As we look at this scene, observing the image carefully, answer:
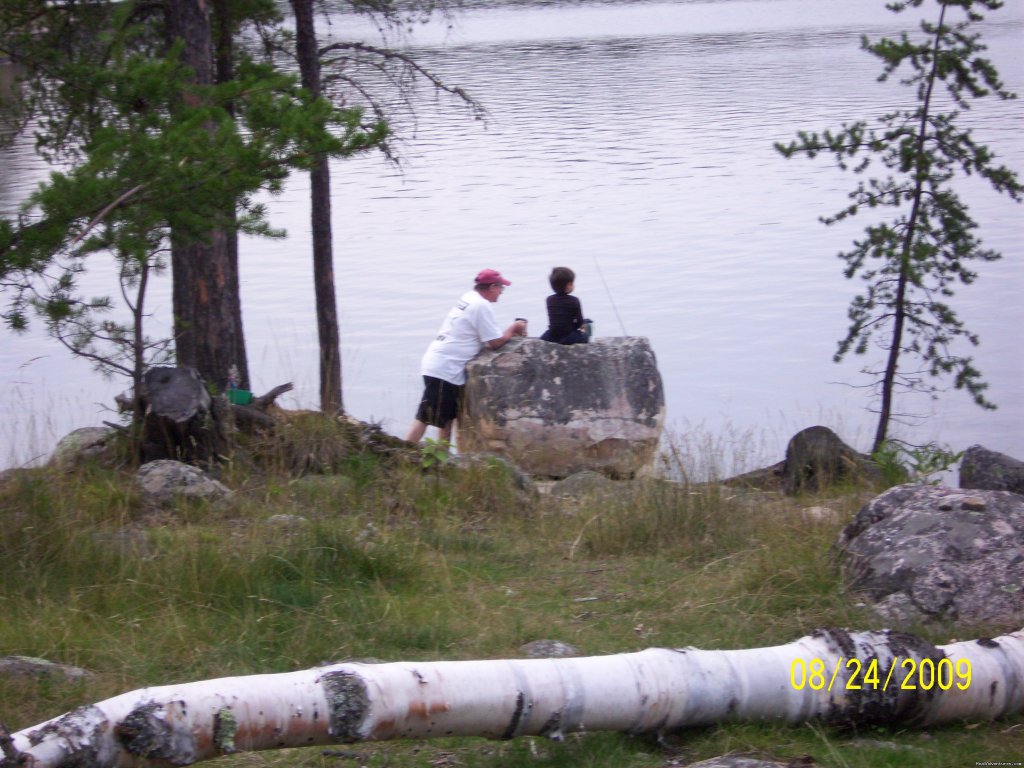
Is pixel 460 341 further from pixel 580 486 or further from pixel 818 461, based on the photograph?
pixel 818 461

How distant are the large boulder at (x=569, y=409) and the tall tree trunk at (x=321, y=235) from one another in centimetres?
208

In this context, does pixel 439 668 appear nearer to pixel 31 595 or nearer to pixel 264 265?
pixel 31 595

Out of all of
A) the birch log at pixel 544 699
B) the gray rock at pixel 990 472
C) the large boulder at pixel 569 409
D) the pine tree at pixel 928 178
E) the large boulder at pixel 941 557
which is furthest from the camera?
the pine tree at pixel 928 178

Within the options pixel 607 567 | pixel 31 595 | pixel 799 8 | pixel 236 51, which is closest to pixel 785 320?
pixel 236 51

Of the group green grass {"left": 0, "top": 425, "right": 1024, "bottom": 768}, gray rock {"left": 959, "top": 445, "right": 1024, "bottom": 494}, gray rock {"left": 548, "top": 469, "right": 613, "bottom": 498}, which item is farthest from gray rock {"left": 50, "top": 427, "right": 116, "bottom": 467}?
gray rock {"left": 959, "top": 445, "right": 1024, "bottom": 494}

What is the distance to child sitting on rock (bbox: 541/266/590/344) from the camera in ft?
36.1

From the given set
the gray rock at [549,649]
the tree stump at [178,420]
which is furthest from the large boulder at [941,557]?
the tree stump at [178,420]

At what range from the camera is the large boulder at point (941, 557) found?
4723 mm

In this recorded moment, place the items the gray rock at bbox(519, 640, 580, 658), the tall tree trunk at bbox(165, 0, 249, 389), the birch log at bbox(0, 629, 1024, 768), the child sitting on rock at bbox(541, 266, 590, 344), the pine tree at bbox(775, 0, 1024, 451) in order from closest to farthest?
1. the birch log at bbox(0, 629, 1024, 768)
2. the gray rock at bbox(519, 640, 580, 658)
3. the tall tree trunk at bbox(165, 0, 249, 389)
4. the child sitting on rock at bbox(541, 266, 590, 344)
5. the pine tree at bbox(775, 0, 1024, 451)

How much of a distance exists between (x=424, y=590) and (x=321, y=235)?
872 centimetres

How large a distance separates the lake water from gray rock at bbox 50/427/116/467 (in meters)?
0.21

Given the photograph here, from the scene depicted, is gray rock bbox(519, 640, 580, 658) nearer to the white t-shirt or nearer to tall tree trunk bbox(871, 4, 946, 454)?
the white t-shirt

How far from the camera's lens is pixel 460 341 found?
10.7 meters
